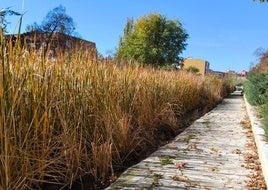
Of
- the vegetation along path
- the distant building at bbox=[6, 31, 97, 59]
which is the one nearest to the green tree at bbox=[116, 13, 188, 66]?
the vegetation along path

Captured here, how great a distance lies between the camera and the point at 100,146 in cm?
416

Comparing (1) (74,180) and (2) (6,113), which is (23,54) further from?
(1) (74,180)

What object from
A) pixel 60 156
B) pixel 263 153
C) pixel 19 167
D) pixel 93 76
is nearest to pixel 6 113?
pixel 19 167

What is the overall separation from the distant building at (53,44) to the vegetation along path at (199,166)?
5.68ft

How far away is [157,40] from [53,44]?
27227mm

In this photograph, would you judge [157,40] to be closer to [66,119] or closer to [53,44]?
[53,44]

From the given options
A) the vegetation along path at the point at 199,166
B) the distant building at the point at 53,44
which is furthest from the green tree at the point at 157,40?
the distant building at the point at 53,44

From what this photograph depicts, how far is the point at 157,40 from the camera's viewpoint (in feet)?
105

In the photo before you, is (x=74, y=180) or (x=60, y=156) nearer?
(x=60, y=156)

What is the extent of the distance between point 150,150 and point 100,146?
6.07 feet

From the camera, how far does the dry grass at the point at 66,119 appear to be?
3053mm

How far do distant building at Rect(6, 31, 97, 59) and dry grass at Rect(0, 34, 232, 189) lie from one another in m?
0.17

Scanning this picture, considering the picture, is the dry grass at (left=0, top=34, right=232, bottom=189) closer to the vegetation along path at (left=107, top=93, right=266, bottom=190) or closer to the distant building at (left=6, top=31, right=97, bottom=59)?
the distant building at (left=6, top=31, right=97, bottom=59)

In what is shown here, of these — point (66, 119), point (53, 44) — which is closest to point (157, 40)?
point (53, 44)
